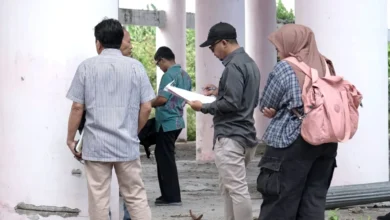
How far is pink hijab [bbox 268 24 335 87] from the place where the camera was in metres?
5.69

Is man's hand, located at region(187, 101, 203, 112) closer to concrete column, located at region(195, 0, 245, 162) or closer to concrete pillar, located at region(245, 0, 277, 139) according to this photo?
concrete column, located at region(195, 0, 245, 162)

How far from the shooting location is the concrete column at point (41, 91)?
6.38m

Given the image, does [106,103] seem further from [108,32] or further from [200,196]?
[200,196]

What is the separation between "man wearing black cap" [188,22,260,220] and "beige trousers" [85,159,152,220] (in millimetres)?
860

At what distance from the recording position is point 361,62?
8703 millimetres

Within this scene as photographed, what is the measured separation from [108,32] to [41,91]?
822 millimetres

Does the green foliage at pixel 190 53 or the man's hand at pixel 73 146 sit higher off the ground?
the man's hand at pixel 73 146

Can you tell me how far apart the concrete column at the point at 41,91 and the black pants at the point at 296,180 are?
1.50m

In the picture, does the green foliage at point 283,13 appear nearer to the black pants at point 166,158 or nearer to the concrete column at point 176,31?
the concrete column at point 176,31

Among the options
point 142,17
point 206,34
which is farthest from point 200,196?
point 142,17

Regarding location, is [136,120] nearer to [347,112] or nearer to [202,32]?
[347,112]

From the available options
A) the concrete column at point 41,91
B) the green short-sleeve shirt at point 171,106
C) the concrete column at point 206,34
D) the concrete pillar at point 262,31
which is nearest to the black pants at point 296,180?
the concrete column at point 41,91

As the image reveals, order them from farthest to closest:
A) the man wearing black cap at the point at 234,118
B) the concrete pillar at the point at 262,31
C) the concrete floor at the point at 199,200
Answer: the concrete pillar at the point at 262,31 < the concrete floor at the point at 199,200 < the man wearing black cap at the point at 234,118

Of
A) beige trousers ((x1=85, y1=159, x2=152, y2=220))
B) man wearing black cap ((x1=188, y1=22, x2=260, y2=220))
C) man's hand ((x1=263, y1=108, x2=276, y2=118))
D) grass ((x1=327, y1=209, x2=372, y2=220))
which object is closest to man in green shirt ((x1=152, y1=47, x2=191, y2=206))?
grass ((x1=327, y1=209, x2=372, y2=220))
